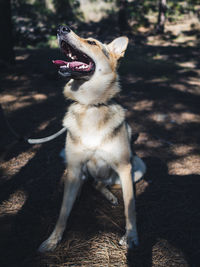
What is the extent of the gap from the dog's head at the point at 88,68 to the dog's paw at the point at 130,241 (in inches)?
58.4

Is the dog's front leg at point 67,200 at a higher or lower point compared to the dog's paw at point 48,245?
higher

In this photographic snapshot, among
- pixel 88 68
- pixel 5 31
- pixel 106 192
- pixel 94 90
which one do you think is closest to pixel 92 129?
pixel 94 90

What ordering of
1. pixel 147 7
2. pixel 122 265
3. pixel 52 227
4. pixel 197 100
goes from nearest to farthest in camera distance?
pixel 122 265 → pixel 52 227 → pixel 197 100 → pixel 147 7

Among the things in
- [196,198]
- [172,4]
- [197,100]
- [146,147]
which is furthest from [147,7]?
[196,198]

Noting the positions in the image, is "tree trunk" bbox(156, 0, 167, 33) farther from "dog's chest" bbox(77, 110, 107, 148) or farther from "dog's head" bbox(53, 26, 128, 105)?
"dog's chest" bbox(77, 110, 107, 148)

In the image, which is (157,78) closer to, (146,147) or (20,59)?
(146,147)

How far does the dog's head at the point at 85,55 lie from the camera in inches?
89.7

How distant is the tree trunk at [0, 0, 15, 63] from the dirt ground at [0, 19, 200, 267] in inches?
39.4

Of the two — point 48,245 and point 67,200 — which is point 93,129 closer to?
point 67,200

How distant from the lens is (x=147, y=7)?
2095 cm

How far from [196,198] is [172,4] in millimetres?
22952

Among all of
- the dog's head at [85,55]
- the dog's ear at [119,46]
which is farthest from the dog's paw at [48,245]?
the dog's ear at [119,46]

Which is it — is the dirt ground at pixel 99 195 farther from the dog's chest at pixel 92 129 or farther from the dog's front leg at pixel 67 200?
the dog's chest at pixel 92 129

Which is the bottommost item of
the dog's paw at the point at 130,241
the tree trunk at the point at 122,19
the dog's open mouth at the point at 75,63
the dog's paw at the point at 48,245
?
the dog's paw at the point at 130,241
